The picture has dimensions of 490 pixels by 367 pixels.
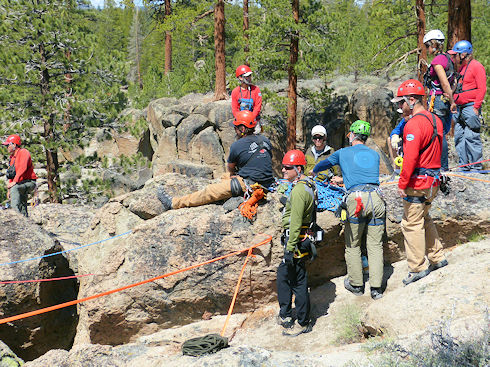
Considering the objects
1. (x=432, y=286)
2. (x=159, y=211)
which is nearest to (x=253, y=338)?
(x=432, y=286)

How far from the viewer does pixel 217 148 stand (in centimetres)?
1944

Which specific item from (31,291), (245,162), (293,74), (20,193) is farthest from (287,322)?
(293,74)

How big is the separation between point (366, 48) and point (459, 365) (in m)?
22.6

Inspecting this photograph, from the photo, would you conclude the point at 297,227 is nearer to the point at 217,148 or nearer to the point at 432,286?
the point at 432,286

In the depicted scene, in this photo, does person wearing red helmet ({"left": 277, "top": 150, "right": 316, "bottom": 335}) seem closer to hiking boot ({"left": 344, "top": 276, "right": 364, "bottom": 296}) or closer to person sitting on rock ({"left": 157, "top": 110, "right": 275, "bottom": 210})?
hiking boot ({"left": 344, "top": 276, "right": 364, "bottom": 296})

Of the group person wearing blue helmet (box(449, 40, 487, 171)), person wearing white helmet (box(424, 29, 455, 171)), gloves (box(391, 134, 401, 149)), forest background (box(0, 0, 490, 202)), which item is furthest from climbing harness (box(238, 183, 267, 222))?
forest background (box(0, 0, 490, 202))

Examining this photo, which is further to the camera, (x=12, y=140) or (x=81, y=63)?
(x=81, y=63)

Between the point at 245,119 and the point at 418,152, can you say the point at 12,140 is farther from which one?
the point at 418,152

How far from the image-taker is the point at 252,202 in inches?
258

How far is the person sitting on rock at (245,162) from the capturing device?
21.8 ft

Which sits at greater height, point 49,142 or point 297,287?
point 49,142

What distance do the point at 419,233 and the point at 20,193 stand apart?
323 inches

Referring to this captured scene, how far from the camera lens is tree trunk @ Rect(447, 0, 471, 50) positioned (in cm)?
1121

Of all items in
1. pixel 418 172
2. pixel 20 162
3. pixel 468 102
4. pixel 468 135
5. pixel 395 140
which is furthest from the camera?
pixel 20 162
